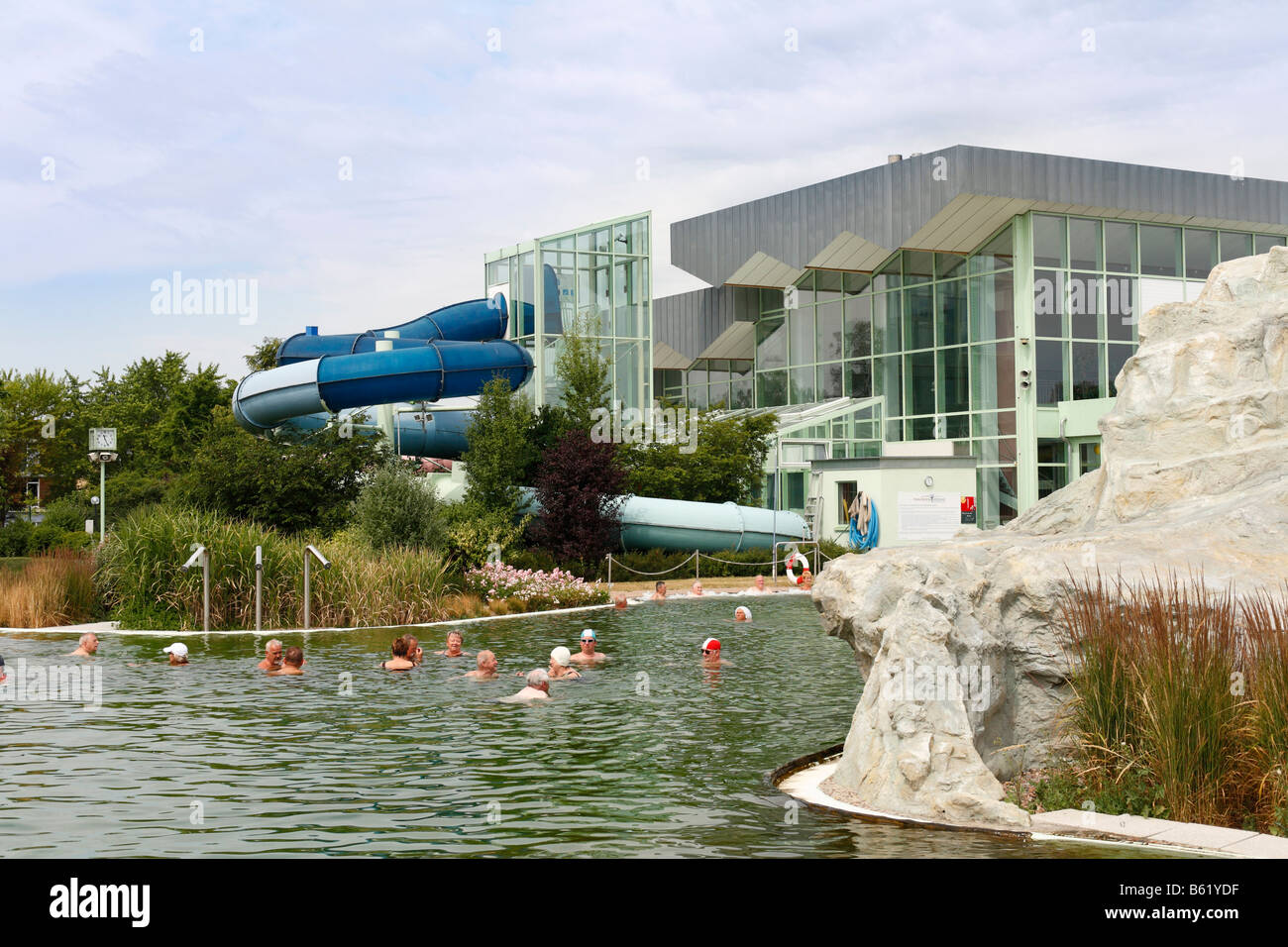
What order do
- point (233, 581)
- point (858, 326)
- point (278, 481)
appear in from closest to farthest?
1. point (233, 581)
2. point (278, 481)
3. point (858, 326)

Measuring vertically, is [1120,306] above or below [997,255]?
below

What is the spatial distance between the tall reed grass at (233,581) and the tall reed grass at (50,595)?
1.09 feet

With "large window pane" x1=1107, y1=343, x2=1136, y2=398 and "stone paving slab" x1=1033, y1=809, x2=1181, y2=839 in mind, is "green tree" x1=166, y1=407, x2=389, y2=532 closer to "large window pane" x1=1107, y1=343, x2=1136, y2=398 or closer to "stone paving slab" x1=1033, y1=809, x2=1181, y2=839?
"stone paving slab" x1=1033, y1=809, x2=1181, y2=839

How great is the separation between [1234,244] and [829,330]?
12675mm

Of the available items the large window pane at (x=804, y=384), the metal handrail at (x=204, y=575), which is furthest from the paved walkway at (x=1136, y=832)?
the large window pane at (x=804, y=384)

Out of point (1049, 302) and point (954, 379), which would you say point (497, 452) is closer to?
point (954, 379)

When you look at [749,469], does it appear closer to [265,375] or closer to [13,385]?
[265,375]

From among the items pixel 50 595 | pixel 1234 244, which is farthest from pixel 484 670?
pixel 1234 244

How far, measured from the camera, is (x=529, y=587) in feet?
74.2

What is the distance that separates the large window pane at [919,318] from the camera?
37.8 m

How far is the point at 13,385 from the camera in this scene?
4197 cm

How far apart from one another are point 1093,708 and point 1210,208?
112 feet
